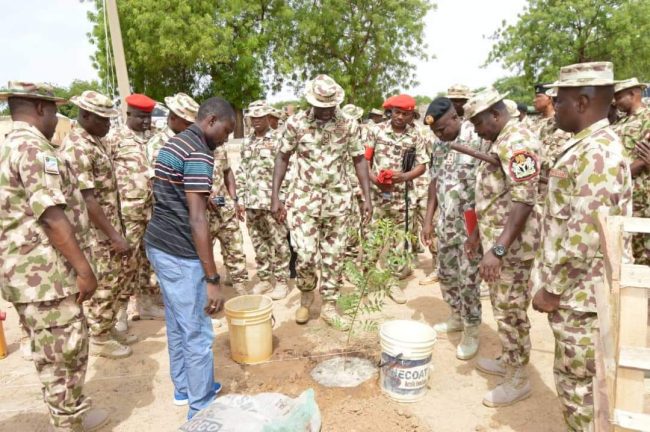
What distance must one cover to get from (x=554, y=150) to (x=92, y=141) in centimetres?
515

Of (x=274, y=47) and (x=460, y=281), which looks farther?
(x=274, y=47)

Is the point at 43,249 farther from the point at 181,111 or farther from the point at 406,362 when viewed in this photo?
the point at 406,362

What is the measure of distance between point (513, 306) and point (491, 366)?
947 mm

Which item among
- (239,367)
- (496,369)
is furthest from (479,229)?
(239,367)

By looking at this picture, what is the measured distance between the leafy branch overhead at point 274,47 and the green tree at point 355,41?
5 centimetres

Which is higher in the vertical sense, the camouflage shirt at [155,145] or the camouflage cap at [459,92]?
the camouflage cap at [459,92]

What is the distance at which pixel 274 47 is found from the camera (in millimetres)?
25344

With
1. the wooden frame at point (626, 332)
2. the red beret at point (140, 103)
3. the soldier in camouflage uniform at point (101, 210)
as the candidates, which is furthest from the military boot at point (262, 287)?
the wooden frame at point (626, 332)

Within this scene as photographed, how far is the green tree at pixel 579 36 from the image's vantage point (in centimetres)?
2420

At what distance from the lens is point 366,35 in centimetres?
2412

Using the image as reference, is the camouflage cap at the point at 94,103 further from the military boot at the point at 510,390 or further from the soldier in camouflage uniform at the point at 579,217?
the military boot at the point at 510,390

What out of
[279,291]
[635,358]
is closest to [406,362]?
[635,358]

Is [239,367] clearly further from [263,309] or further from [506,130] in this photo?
[506,130]

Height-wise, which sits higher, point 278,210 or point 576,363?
point 278,210
